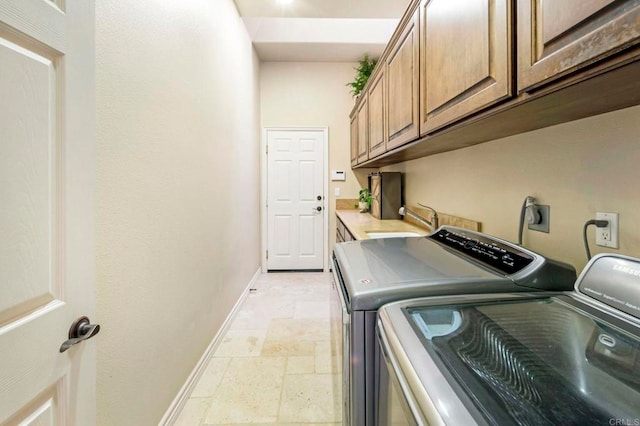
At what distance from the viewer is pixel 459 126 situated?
3.84 feet

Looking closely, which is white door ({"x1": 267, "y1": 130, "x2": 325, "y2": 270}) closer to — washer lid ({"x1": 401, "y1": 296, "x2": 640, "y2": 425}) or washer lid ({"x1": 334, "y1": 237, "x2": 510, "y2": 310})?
washer lid ({"x1": 334, "y1": 237, "x2": 510, "y2": 310})

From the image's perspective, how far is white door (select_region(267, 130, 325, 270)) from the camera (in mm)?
4098

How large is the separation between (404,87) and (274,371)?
76.1 inches

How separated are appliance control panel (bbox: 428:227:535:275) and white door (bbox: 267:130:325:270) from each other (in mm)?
2703

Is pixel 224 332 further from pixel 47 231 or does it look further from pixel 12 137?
pixel 12 137

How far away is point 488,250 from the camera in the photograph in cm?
117

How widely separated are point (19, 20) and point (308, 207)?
143 inches

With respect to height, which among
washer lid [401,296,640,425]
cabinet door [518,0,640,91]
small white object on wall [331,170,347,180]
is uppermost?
small white object on wall [331,170,347,180]

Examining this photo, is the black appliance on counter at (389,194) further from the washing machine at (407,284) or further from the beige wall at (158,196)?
the washing machine at (407,284)

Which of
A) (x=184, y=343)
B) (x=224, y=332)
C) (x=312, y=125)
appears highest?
(x=312, y=125)

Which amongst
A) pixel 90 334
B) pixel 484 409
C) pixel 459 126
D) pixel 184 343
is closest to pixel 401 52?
pixel 459 126

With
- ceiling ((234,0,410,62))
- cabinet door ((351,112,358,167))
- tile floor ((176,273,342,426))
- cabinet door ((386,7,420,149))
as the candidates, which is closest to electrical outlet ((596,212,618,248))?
cabinet door ((386,7,420,149))

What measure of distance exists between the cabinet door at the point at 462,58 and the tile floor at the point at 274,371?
100 cm

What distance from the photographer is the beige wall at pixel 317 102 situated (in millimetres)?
4020
